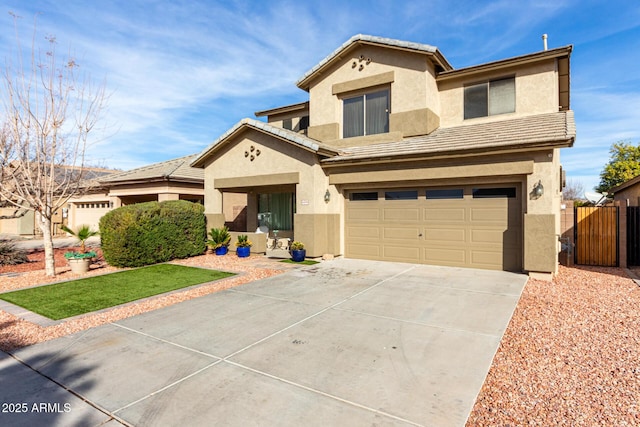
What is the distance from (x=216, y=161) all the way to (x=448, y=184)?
10289 mm

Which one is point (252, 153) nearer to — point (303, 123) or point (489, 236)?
point (303, 123)

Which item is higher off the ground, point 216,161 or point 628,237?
point 216,161

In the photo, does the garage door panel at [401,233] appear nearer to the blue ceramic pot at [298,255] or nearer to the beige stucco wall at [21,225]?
the blue ceramic pot at [298,255]

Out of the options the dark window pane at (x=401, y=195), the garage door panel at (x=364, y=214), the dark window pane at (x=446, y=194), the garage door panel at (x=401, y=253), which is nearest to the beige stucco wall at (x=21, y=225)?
the garage door panel at (x=364, y=214)

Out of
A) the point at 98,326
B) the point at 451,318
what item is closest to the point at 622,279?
the point at 451,318

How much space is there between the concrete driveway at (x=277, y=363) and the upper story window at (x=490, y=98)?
26.3ft

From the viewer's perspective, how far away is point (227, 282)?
984 centimetres

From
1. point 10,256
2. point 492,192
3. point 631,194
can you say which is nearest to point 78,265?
point 10,256

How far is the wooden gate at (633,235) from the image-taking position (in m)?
12.0

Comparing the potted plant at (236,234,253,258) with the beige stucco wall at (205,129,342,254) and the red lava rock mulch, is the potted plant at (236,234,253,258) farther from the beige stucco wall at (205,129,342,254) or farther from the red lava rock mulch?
the red lava rock mulch

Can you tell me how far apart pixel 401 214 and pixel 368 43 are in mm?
7389

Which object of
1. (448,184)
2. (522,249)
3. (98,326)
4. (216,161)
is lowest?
(98,326)

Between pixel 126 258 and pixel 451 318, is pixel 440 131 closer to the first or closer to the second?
pixel 451 318

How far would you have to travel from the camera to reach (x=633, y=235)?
12.1 meters
